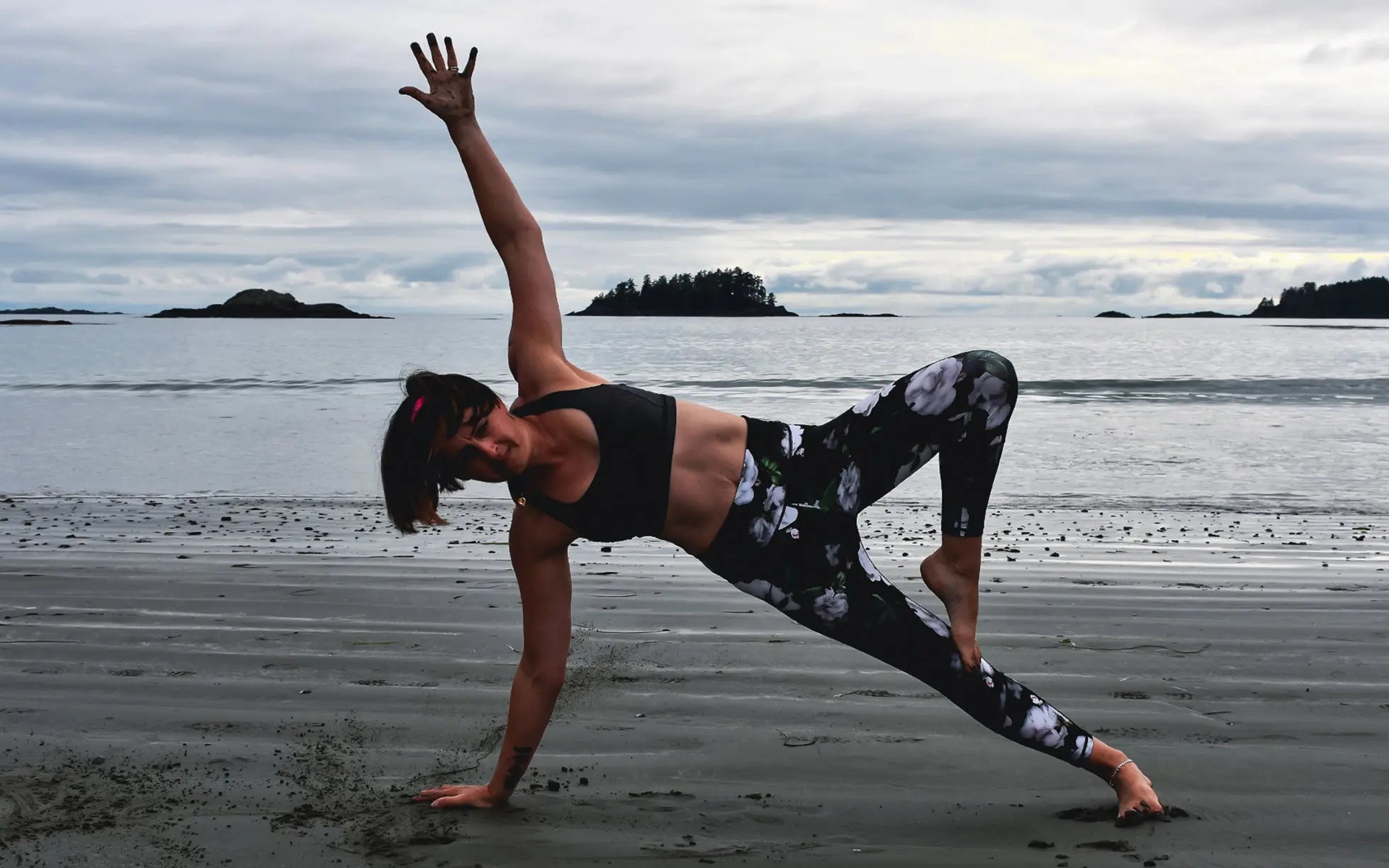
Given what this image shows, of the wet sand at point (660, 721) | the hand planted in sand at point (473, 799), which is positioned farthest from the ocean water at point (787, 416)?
the hand planted in sand at point (473, 799)

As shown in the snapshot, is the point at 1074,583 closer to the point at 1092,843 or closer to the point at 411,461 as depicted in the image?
the point at 1092,843

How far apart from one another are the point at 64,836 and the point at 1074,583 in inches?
251

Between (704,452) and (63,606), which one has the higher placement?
(704,452)

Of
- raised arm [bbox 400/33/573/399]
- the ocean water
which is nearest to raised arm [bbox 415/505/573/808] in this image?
raised arm [bbox 400/33/573/399]

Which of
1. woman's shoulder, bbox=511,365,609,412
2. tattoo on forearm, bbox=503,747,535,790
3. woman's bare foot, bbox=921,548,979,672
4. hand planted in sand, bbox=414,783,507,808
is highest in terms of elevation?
woman's shoulder, bbox=511,365,609,412

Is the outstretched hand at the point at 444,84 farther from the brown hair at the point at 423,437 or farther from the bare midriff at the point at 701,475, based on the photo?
the bare midriff at the point at 701,475

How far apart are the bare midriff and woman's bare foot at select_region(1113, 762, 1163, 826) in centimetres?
170

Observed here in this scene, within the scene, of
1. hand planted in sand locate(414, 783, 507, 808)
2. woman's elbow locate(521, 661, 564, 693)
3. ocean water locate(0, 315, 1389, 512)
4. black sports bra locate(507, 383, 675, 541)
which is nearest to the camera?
black sports bra locate(507, 383, 675, 541)

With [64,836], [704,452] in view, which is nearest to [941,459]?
[704,452]

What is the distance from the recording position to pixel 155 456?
731 inches

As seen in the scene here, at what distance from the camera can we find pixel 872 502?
3.95 m

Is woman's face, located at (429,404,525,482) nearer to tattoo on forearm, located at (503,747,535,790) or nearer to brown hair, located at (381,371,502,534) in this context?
brown hair, located at (381,371,502,534)

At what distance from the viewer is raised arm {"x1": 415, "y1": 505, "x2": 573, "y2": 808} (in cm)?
407

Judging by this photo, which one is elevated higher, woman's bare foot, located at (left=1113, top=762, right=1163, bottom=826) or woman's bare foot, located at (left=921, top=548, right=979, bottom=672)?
woman's bare foot, located at (left=921, top=548, right=979, bottom=672)
